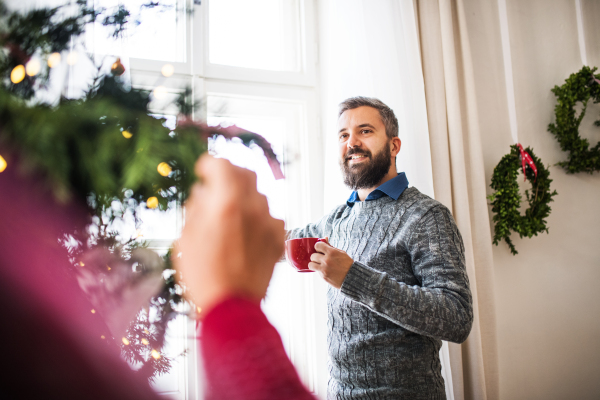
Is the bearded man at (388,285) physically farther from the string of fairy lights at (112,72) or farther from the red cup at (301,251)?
the string of fairy lights at (112,72)

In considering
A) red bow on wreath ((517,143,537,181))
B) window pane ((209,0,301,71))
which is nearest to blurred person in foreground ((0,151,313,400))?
window pane ((209,0,301,71))

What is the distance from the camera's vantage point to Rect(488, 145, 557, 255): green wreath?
196 cm

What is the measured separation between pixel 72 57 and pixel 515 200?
2.02 m

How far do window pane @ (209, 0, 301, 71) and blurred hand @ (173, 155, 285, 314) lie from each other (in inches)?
72.2

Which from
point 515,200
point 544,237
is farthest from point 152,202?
point 544,237

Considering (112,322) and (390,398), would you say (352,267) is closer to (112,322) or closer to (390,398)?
(390,398)

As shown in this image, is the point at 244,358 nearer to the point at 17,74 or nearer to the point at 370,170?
the point at 17,74

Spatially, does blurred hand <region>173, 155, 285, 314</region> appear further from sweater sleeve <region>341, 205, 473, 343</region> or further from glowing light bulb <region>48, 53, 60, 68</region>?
sweater sleeve <region>341, 205, 473, 343</region>

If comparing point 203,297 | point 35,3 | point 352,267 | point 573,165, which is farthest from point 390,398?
point 573,165

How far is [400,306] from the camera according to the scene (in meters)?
1.05

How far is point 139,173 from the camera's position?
0.33 metres

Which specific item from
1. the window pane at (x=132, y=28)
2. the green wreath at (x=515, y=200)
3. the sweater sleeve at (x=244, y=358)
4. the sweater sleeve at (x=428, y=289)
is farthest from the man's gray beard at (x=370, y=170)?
the sweater sleeve at (x=244, y=358)

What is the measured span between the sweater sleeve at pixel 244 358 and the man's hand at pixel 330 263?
2.18 ft

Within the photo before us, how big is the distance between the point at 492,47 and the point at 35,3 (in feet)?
7.85
